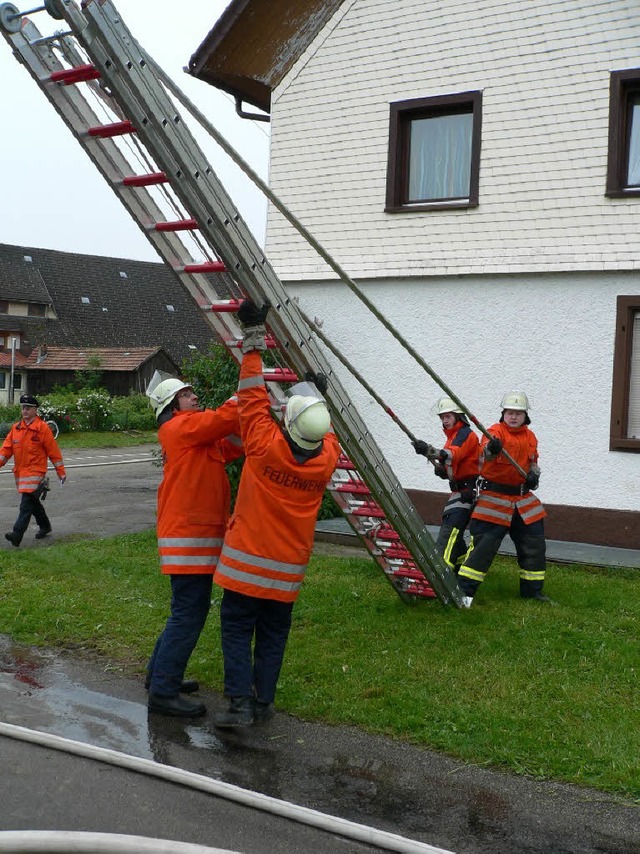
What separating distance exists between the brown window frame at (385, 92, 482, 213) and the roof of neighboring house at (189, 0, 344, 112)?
1712 millimetres

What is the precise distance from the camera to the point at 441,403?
859 centimetres

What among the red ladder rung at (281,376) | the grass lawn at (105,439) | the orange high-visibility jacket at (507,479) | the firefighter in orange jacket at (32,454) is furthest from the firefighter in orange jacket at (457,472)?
the grass lawn at (105,439)

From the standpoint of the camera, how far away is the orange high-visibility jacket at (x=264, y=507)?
17.4 feet

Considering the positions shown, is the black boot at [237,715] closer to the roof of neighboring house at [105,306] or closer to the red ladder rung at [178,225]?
the red ladder rung at [178,225]

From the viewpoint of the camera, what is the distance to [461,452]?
843 centimetres

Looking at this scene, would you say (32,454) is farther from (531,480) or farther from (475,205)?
(531,480)

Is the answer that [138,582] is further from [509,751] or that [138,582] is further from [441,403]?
[509,751]

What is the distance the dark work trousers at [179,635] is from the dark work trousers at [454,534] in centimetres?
355

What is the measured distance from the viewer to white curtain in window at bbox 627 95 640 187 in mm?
10844

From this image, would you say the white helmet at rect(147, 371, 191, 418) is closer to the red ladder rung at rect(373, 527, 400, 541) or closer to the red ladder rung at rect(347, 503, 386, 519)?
the red ladder rung at rect(347, 503, 386, 519)

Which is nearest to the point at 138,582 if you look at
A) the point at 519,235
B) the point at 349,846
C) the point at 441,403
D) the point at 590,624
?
the point at 441,403

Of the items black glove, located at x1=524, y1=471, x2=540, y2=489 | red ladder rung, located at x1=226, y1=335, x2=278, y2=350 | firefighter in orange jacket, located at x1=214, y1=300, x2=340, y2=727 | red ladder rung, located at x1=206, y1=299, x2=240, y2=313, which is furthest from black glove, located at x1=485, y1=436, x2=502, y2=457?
red ladder rung, located at x1=206, y1=299, x2=240, y2=313

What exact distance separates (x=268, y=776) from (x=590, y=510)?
7101 mm

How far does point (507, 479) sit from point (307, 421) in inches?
134
